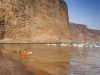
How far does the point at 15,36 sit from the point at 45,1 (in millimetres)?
23550

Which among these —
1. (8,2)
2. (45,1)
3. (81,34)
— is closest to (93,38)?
(81,34)

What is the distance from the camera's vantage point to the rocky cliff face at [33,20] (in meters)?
53.1

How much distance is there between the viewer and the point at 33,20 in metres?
63.5

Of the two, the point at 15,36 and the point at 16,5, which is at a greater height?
the point at 16,5

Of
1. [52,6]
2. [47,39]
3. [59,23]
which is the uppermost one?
[52,6]

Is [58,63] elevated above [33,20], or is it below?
below

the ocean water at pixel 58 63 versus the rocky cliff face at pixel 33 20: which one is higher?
the rocky cliff face at pixel 33 20

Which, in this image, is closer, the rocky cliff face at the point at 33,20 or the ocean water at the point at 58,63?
the ocean water at the point at 58,63

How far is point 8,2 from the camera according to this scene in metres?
53.7

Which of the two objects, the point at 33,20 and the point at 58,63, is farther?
the point at 33,20

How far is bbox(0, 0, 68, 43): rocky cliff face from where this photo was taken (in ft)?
174

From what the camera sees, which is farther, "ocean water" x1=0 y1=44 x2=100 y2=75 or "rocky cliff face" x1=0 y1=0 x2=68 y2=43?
"rocky cliff face" x1=0 y1=0 x2=68 y2=43

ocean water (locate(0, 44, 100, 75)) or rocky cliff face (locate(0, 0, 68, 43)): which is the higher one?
rocky cliff face (locate(0, 0, 68, 43))

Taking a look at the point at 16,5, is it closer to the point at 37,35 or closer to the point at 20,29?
the point at 20,29
